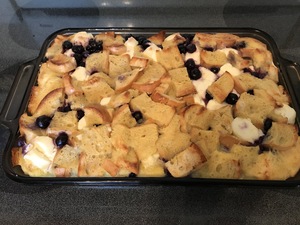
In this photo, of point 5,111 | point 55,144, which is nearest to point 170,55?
point 55,144

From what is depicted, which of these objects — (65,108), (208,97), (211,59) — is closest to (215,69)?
(211,59)

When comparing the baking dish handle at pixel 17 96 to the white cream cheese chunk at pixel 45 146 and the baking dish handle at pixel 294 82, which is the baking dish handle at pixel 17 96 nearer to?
the white cream cheese chunk at pixel 45 146

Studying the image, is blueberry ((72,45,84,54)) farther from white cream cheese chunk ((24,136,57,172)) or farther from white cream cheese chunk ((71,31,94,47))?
white cream cheese chunk ((24,136,57,172))

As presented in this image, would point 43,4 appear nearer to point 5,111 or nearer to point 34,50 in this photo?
point 34,50

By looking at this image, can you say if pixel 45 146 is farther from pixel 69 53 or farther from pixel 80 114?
pixel 69 53

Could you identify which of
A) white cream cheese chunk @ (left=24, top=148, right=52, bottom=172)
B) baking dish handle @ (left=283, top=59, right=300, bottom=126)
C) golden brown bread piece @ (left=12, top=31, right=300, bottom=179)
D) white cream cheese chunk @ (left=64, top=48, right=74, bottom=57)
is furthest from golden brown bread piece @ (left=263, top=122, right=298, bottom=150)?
white cream cheese chunk @ (left=64, top=48, right=74, bottom=57)

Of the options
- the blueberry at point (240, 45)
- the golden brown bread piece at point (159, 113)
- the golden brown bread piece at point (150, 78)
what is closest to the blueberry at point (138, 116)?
the golden brown bread piece at point (159, 113)

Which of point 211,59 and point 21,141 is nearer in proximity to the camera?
point 21,141
